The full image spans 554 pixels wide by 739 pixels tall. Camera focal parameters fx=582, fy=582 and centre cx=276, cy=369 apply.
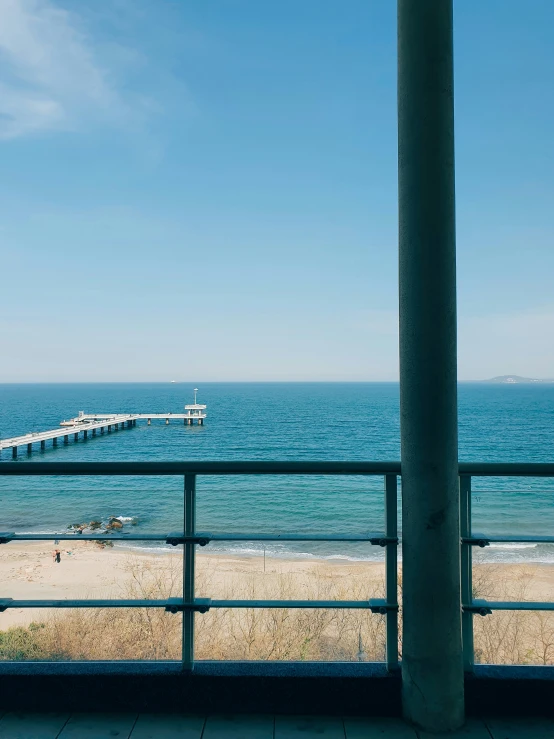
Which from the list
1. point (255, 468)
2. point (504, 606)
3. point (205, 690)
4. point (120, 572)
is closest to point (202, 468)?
point (255, 468)

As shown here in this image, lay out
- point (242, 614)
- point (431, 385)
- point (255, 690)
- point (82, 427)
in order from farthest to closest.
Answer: point (82, 427) → point (242, 614) → point (255, 690) → point (431, 385)

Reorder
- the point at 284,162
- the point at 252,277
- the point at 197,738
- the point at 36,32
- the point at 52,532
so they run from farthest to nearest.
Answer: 1. the point at 252,277
2. the point at 284,162
3. the point at 36,32
4. the point at 52,532
5. the point at 197,738

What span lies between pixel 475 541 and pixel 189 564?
108 centimetres

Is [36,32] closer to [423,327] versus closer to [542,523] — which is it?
[423,327]

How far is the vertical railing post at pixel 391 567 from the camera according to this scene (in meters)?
2.19

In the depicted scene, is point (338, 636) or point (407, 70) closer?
point (407, 70)

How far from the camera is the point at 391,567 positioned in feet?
7.21

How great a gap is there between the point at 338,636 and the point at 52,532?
1.15 metres

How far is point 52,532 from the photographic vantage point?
215cm

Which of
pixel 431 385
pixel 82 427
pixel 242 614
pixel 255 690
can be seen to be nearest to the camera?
pixel 431 385

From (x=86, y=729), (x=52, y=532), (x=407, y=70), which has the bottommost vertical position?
(x=86, y=729)

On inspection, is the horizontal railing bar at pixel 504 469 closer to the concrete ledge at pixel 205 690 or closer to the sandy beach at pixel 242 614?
the sandy beach at pixel 242 614

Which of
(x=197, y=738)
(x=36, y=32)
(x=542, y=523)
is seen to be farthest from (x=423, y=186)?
(x=36, y=32)

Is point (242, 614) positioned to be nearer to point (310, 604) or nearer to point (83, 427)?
point (310, 604)
